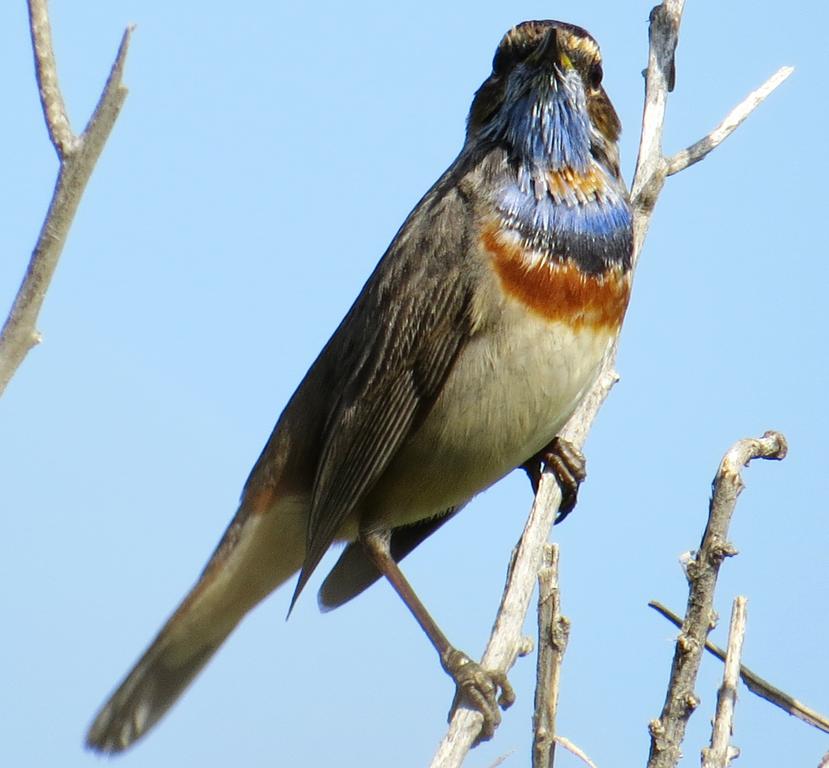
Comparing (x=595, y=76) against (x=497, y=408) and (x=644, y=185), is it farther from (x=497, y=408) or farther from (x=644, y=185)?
Result: (x=497, y=408)

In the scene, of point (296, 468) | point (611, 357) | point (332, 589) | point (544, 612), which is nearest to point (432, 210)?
point (611, 357)

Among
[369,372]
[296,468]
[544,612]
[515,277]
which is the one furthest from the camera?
[296,468]

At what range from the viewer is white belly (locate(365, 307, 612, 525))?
5012 mm

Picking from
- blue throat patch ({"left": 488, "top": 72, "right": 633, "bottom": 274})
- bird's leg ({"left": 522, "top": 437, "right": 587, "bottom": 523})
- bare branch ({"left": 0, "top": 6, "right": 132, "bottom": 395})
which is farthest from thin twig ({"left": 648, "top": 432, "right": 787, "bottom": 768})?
bare branch ({"left": 0, "top": 6, "right": 132, "bottom": 395})

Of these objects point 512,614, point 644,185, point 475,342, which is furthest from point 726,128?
point 512,614

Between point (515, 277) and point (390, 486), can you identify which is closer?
point (515, 277)

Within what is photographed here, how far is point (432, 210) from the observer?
5.44m

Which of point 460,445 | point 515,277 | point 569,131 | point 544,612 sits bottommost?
point 544,612

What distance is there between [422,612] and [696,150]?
2.18m

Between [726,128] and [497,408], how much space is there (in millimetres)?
1440

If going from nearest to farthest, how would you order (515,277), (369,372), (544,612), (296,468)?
(544,612), (515,277), (369,372), (296,468)

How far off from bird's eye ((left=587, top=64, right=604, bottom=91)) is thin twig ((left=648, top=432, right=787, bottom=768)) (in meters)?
2.00

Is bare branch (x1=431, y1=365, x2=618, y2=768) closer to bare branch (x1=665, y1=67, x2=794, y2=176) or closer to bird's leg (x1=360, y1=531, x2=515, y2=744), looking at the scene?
bird's leg (x1=360, y1=531, x2=515, y2=744)

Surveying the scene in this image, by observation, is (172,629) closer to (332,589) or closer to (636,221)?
(332,589)
